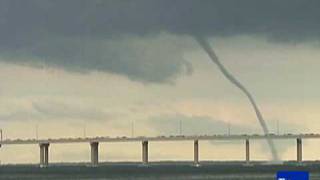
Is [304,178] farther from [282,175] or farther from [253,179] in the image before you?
[253,179]

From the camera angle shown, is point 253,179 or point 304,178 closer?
point 304,178

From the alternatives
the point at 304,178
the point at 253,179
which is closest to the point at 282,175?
the point at 304,178

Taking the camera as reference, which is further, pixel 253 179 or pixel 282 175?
pixel 253 179
